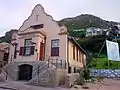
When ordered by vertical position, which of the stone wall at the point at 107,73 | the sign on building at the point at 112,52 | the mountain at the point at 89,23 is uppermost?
the mountain at the point at 89,23

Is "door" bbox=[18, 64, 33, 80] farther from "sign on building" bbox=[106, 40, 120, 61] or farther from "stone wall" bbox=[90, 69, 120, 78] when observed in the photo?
"sign on building" bbox=[106, 40, 120, 61]

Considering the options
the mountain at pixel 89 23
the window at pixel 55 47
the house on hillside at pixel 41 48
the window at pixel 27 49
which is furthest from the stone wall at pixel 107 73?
the mountain at pixel 89 23

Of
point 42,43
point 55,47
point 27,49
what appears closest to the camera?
point 55,47

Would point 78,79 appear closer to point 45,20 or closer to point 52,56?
point 52,56

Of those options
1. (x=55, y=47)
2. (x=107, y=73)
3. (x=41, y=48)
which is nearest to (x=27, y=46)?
(x=41, y=48)

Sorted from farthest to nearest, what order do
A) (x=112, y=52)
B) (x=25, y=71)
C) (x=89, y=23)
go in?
1. (x=89, y=23)
2. (x=112, y=52)
3. (x=25, y=71)

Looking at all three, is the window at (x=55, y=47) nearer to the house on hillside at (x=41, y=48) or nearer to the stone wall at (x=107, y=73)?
the house on hillside at (x=41, y=48)

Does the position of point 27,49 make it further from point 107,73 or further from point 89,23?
point 89,23

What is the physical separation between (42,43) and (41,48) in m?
0.61

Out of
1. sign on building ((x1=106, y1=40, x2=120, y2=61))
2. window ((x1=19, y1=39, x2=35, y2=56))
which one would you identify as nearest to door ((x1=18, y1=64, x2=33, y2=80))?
window ((x1=19, y1=39, x2=35, y2=56))

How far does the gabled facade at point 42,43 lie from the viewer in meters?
20.4

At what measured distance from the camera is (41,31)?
68.5ft

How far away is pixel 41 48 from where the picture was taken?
69.1 ft

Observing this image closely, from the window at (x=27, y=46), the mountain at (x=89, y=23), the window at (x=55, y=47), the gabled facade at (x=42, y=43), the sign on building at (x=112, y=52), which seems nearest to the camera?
the gabled facade at (x=42, y=43)
